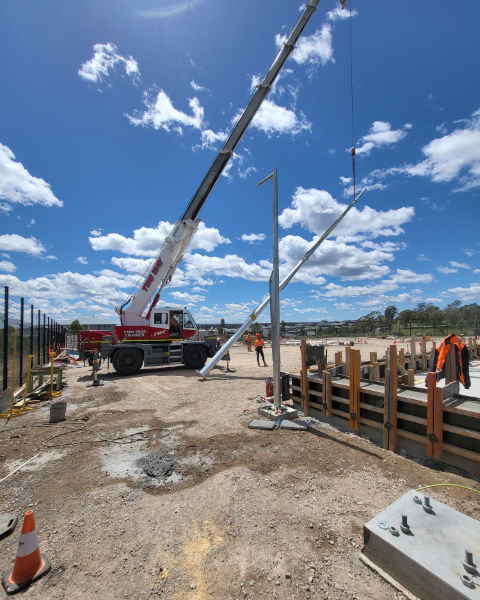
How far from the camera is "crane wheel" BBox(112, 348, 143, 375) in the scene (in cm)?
1270

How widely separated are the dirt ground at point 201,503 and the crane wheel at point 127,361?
603 cm

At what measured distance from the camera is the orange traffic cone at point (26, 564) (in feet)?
7.97

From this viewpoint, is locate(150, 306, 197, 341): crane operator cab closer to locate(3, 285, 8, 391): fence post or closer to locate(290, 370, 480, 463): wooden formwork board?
locate(3, 285, 8, 391): fence post

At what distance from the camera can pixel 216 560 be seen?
2.69 metres

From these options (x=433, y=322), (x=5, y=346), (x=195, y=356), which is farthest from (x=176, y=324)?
(x=433, y=322)

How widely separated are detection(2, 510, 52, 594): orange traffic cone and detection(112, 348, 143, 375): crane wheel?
10.6m

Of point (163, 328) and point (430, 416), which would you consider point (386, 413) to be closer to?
point (430, 416)

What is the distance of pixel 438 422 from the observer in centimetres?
451

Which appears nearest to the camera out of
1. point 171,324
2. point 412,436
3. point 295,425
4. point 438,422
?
point 438,422

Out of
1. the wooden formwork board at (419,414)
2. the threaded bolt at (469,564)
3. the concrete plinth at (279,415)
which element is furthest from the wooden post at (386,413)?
the threaded bolt at (469,564)

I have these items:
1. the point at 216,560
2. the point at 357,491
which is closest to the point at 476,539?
the point at 357,491

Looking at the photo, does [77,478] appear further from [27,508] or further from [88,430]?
[88,430]

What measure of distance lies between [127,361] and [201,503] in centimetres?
1030

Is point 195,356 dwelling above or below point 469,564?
above
